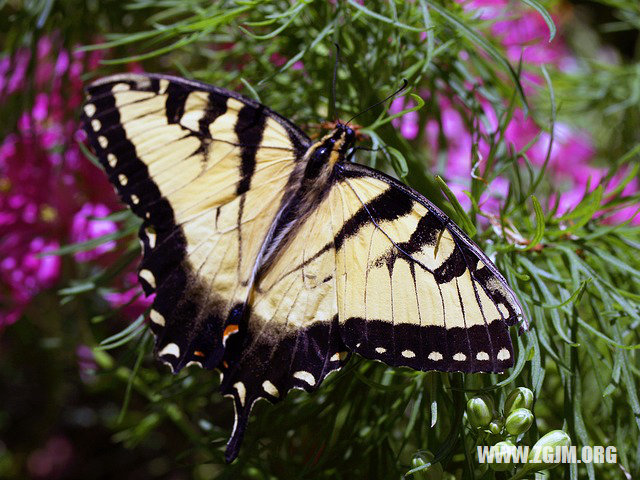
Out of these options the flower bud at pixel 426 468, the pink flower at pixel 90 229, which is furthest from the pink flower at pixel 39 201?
the flower bud at pixel 426 468

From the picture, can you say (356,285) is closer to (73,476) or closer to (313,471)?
(313,471)

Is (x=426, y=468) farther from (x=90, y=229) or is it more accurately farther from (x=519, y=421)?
(x=90, y=229)

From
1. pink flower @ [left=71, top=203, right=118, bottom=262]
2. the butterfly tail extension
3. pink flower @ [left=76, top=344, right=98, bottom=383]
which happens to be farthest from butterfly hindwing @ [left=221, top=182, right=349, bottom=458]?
pink flower @ [left=76, top=344, right=98, bottom=383]

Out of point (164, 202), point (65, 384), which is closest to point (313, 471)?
point (164, 202)

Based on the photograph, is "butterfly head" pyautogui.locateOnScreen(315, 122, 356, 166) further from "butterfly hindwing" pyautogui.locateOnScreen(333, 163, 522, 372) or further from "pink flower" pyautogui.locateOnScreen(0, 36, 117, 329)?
"pink flower" pyautogui.locateOnScreen(0, 36, 117, 329)

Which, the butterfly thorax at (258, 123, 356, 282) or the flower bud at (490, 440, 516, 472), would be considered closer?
the flower bud at (490, 440, 516, 472)
